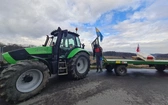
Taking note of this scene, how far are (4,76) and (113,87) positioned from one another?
3.58 m

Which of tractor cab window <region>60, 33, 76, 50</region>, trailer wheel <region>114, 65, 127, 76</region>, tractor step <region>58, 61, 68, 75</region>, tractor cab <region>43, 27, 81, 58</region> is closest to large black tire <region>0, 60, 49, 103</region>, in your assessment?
tractor step <region>58, 61, 68, 75</region>

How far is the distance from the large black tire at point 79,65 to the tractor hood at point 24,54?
1088 millimetres

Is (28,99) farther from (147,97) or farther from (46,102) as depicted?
(147,97)

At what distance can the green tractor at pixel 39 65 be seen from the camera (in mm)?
3324

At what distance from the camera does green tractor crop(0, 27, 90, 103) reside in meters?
3.32

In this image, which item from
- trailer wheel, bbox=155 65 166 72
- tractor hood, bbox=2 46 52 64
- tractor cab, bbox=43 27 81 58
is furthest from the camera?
trailer wheel, bbox=155 65 166 72

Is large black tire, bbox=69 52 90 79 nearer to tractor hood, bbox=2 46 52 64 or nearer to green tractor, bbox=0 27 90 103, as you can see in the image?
green tractor, bbox=0 27 90 103

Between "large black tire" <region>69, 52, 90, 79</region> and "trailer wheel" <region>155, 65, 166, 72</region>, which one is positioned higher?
"large black tire" <region>69, 52, 90, 79</region>

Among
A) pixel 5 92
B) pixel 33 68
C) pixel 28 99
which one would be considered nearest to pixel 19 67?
pixel 33 68

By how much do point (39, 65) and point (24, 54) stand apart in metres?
0.82

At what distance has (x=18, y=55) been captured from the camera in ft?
13.9

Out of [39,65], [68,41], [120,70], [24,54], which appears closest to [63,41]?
[68,41]

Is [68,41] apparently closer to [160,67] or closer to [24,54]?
[24,54]

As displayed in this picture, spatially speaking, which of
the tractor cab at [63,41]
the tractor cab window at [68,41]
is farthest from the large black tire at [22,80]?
the tractor cab window at [68,41]
